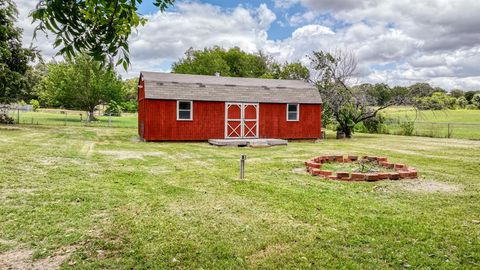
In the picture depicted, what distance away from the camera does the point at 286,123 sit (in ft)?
69.7

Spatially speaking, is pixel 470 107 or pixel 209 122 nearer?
pixel 209 122

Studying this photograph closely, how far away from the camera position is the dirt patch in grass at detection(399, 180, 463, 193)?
299 inches

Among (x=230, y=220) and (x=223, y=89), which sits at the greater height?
(x=223, y=89)

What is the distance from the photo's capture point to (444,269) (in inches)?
150

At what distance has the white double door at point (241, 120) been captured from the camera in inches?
790

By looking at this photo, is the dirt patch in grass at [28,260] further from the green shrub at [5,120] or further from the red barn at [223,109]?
the green shrub at [5,120]

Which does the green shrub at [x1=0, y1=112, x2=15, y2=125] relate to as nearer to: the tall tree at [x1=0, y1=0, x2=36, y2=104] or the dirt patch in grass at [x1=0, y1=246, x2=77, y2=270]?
the tall tree at [x1=0, y1=0, x2=36, y2=104]

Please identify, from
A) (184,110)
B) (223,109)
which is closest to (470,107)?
(223,109)

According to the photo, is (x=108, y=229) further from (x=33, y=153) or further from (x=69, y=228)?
(x=33, y=153)

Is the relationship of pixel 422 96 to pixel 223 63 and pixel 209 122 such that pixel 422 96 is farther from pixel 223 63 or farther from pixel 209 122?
pixel 223 63

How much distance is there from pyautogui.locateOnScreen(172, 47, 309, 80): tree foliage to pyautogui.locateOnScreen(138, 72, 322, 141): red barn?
22864 millimetres

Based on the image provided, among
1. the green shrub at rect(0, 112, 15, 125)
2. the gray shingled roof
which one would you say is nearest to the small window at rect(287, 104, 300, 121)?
the gray shingled roof

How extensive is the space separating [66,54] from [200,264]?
2430 millimetres

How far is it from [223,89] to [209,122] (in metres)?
2.04
